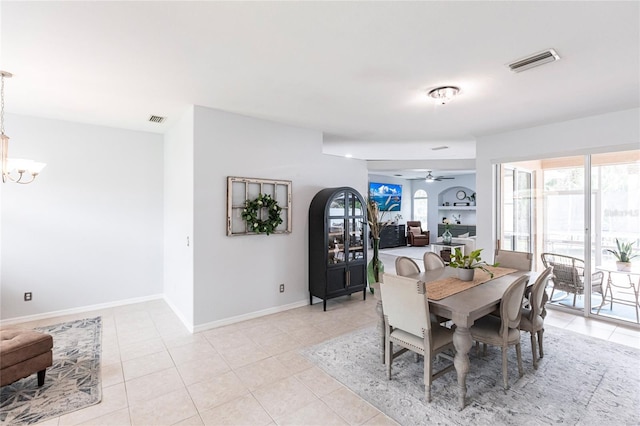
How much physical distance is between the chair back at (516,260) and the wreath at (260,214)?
118 inches

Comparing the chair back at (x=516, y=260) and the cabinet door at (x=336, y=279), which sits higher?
the chair back at (x=516, y=260)

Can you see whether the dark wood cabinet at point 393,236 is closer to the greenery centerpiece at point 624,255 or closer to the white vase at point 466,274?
the greenery centerpiece at point 624,255

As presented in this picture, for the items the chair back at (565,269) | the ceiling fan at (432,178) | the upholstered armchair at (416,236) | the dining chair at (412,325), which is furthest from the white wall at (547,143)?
the upholstered armchair at (416,236)

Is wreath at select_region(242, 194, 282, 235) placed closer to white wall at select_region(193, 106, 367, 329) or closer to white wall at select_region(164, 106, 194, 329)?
white wall at select_region(193, 106, 367, 329)

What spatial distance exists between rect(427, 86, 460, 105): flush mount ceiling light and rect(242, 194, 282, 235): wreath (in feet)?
7.58

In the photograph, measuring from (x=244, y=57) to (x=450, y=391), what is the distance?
3176 mm

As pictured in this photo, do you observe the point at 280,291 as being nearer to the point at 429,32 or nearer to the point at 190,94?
the point at 190,94

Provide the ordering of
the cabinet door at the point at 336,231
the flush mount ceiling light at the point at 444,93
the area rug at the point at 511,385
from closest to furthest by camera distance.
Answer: the area rug at the point at 511,385
the flush mount ceiling light at the point at 444,93
the cabinet door at the point at 336,231

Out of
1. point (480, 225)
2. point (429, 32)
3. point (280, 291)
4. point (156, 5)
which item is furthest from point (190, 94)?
point (480, 225)

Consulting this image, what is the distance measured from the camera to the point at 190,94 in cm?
323

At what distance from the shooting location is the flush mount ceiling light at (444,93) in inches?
117

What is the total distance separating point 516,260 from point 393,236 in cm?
798

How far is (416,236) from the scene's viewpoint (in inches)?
479

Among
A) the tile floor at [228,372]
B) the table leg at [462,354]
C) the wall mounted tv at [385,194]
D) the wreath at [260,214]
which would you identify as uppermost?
the wall mounted tv at [385,194]
